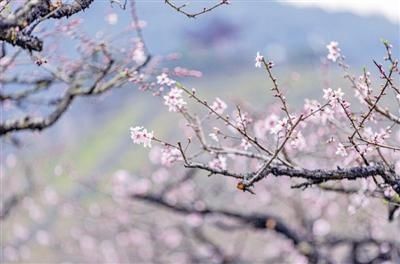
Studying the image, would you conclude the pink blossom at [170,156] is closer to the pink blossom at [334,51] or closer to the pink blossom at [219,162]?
the pink blossom at [219,162]

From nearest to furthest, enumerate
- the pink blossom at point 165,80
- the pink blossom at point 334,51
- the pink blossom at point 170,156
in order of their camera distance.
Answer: the pink blossom at point 165,80 → the pink blossom at point 170,156 → the pink blossom at point 334,51

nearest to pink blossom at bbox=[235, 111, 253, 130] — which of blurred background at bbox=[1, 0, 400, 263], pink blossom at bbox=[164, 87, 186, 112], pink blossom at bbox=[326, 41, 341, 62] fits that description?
pink blossom at bbox=[164, 87, 186, 112]

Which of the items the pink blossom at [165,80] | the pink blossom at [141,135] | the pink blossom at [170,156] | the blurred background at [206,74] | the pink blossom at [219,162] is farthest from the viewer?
the blurred background at [206,74]

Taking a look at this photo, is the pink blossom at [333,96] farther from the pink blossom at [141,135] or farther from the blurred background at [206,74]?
the blurred background at [206,74]

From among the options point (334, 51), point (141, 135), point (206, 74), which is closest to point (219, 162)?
point (334, 51)

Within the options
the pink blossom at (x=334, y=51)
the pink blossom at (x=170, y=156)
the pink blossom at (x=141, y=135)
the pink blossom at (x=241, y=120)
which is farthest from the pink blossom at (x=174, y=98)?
the pink blossom at (x=334, y=51)

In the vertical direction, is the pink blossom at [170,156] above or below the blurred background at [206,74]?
above

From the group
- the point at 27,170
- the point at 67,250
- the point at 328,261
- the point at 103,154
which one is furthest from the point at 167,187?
the point at 103,154

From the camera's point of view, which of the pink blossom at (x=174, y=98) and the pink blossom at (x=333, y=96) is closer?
the pink blossom at (x=333, y=96)

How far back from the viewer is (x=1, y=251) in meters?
21.2

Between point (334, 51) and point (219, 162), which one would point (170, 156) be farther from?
point (334, 51)

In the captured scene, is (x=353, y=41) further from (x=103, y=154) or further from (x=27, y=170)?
(x=27, y=170)

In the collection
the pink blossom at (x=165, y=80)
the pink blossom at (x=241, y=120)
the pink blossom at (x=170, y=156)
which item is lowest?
the pink blossom at (x=170, y=156)

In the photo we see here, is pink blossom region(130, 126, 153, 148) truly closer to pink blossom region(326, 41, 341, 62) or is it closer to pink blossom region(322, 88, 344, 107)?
pink blossom region(322, 88, 344, 107)
